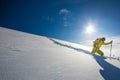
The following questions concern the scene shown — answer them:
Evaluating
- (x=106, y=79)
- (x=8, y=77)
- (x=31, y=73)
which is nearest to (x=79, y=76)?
(x=106, y=79)

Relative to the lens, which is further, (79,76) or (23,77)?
(79,76)

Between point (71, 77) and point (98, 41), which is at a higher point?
point (98, 41)

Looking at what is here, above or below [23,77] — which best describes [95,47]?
above

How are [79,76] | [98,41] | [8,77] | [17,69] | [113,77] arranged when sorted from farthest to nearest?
[98,41]
[113,77]
[79,76]
[17,69]
[8,77]

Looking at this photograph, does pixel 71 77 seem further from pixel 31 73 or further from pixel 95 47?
pixel 95 47

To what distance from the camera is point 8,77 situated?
8.14ft

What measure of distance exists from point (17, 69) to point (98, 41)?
315 inches

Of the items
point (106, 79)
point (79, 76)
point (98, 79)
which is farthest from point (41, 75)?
point (106, 79)

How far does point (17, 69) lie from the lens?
9.77ft

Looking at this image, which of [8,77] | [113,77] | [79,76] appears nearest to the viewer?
[8,77]

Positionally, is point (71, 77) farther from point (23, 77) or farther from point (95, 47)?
point (95, 47)

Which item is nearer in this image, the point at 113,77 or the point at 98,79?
the point at 98,79

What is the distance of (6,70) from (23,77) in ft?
1.40

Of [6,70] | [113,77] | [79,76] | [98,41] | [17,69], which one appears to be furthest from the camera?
[98,41]
